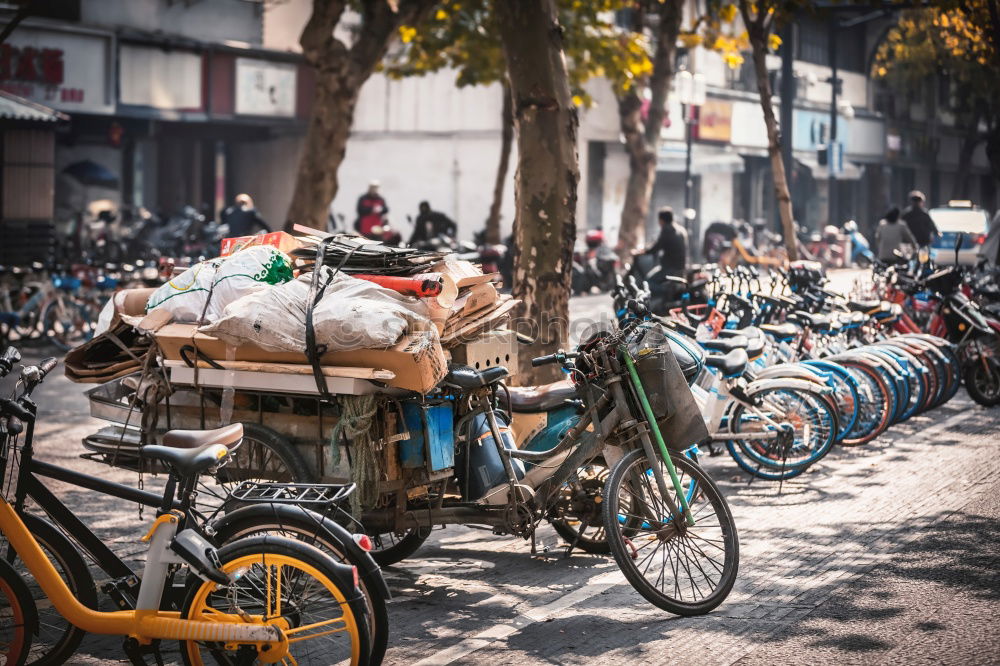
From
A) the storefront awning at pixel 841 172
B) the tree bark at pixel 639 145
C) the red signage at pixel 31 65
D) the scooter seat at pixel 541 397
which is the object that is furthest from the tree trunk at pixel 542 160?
the storefront awning at pixel 841 172

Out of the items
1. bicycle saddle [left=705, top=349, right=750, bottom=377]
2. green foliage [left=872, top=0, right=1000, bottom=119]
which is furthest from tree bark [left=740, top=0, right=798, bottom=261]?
green foliage [left=872, top=0, right=1000, bottom=119]

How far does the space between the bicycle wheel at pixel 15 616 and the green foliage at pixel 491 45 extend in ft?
60.1

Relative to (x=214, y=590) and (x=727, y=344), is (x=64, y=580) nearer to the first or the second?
(x=214, y=590)

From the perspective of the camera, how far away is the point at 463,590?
20.6 feet

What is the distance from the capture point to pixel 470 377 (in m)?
6.05

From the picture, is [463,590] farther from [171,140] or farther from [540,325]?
[171,140]

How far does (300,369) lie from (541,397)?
1460 millimetres

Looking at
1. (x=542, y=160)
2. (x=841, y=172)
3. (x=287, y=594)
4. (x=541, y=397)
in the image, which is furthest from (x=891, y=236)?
(x=841, y=172)

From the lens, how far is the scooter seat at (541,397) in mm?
6715

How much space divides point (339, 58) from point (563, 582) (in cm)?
1184

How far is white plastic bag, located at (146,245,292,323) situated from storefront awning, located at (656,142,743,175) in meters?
30.6

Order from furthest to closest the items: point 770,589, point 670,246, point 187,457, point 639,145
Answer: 1. point 639,145
2. point 670,246
3. point 770,589
4. point 187,457

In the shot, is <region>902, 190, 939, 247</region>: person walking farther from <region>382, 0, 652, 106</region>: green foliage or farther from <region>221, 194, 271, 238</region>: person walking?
<region>221, 194, 271, 238</region>: person walking

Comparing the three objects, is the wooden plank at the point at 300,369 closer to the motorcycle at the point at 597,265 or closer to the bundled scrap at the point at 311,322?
the bundled scrap at the point at 311,322
